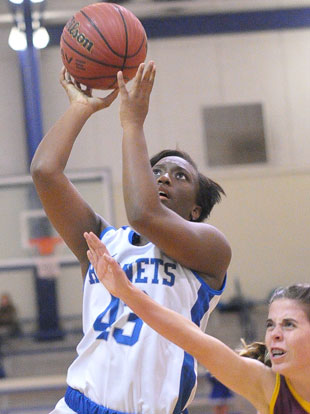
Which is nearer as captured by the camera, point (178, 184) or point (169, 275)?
point (169, 275)

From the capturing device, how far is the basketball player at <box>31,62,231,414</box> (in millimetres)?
2537

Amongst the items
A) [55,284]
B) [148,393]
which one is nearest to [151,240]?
[148,393]

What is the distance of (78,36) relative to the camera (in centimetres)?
301

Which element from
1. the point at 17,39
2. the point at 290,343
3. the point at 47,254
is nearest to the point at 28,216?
the point at 47,254

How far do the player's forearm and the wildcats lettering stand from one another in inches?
11.6

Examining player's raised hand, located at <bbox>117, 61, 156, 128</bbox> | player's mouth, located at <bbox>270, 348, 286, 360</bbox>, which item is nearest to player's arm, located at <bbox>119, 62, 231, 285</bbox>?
player's raised hand, located at <bbox>117, 61, 156, 128</bbox>

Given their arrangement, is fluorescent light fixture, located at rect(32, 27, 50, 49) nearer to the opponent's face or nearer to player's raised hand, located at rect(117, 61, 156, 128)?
the opponent's face

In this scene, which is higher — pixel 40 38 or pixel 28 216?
pixel 40 38

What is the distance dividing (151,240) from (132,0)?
10744 mm

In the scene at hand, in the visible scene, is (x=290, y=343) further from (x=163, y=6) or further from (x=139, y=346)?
(x=163, y=6)

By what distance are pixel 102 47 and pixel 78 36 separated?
0.14 meters

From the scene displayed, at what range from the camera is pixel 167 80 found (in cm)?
1277

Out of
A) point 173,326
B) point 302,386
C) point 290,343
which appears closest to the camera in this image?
point 173,326

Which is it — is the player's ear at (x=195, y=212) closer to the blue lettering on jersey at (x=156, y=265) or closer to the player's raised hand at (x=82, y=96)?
the blue lettering on jersey at (x=156, y=265)
